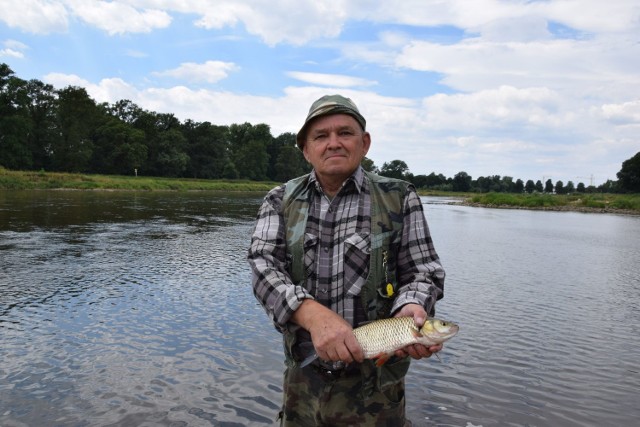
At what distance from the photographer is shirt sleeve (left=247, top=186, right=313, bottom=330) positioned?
9.21 ft

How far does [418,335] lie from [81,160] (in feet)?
329

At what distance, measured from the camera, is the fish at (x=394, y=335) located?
9.11 ft

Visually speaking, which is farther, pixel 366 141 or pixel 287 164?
pixel 287 164

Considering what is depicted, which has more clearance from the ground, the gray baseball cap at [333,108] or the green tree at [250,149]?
the green tree at [250,149]

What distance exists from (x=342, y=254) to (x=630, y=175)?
14289 cm

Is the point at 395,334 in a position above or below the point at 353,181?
below

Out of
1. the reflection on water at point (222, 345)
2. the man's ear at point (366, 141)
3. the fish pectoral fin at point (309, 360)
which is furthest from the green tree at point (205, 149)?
the fish pectoral fin at point (309, 360)

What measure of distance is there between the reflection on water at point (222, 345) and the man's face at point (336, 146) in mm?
4429

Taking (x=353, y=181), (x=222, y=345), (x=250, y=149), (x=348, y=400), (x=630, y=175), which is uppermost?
(x=250, y=149)

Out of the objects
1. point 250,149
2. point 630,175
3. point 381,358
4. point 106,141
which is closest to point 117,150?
point 106,141

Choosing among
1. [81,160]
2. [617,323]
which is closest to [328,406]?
[617,323]

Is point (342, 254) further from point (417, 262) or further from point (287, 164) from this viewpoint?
point (287, 164)

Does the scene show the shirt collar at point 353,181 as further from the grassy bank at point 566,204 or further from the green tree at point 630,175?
the green tree at point 630,175

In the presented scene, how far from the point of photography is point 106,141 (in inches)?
4026
